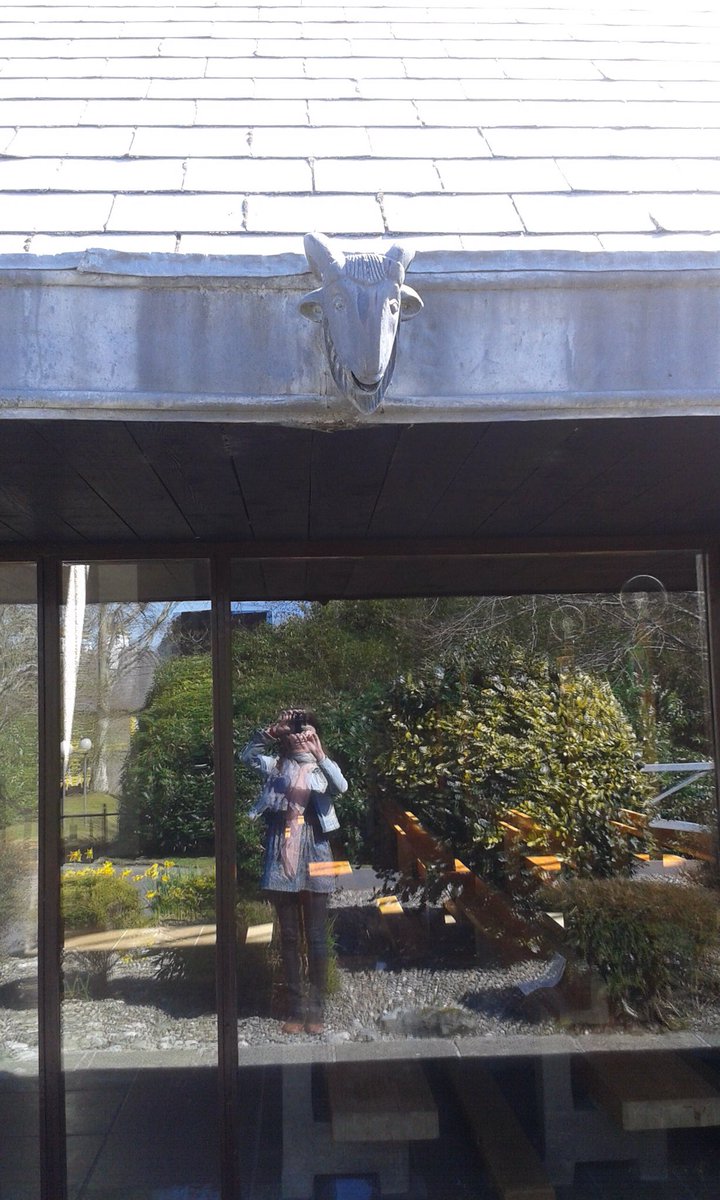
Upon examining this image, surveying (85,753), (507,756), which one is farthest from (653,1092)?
(85,753)

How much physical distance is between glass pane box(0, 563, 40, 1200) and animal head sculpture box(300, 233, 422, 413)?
235 cm

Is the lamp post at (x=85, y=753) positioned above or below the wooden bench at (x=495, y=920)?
above

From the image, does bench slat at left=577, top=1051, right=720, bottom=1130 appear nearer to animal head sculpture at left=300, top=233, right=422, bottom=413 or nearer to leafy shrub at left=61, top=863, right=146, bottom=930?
leafy shrub at left=61, top=863, right=146, bottom=930

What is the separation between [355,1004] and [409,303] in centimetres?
298

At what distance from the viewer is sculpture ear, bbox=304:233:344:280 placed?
1.81m

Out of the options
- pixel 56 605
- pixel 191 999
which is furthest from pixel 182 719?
pixel 191 999

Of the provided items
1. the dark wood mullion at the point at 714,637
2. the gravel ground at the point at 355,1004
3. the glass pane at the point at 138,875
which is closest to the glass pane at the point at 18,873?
the gravel ground at the point at 355,1004

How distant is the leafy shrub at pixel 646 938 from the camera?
4.09 meters

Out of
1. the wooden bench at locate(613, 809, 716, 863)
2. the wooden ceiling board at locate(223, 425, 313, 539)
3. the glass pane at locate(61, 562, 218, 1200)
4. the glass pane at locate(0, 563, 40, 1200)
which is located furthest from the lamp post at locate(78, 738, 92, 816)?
the wooden bench at locate(613, 809, 716, 863)

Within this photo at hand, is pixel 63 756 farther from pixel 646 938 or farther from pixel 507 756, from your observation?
pixel 646 938

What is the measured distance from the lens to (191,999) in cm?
372

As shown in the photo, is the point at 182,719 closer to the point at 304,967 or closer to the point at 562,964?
the point at 304,967

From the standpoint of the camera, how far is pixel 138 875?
3.86m

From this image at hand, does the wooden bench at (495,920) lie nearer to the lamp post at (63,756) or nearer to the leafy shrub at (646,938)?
the leafy shrub at (646,938)
